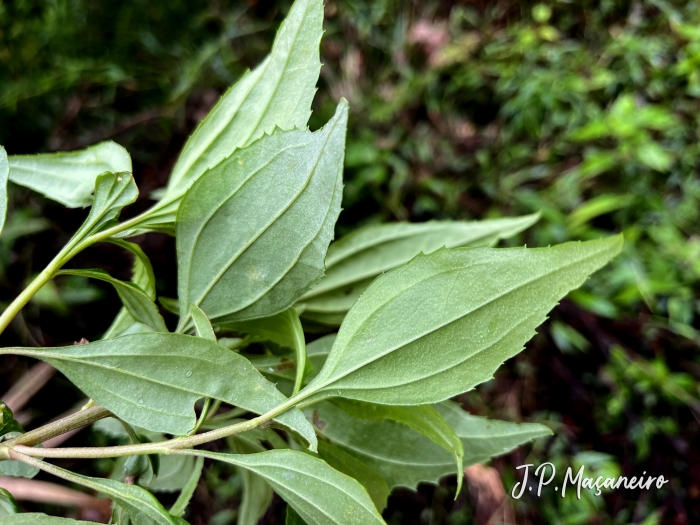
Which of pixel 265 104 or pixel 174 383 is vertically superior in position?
pixel 265 104

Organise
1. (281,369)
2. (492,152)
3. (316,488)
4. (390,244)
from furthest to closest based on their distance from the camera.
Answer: (492,152) → (390,244) → (281,369) → (316,488)

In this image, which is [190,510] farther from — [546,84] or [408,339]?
[546,84]

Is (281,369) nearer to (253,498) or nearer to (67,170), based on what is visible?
(253,498)

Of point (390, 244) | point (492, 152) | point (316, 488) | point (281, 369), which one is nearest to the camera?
point (316, 488)

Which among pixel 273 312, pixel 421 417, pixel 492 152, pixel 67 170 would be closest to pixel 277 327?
pixel 273 312

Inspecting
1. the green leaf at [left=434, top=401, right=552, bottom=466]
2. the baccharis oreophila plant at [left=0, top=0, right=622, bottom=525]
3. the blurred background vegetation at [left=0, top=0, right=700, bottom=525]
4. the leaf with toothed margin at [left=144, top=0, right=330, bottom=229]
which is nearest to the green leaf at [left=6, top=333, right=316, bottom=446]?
the baccharis oreophila plant at [left=0, top=0, right=622, bottom=525]

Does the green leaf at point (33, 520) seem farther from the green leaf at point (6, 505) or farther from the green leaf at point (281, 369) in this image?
the green leaf at point (281, 369)

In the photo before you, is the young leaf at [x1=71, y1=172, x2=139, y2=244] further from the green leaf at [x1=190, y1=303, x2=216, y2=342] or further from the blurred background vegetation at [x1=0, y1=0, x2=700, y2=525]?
the blurred background vegetation at [x1=0, y1=0, x2=700, y2=525]

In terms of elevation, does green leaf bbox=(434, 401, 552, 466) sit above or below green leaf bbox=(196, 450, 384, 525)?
below
